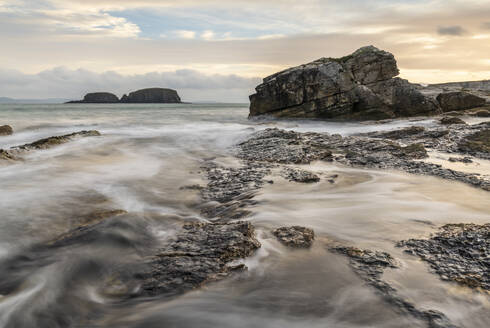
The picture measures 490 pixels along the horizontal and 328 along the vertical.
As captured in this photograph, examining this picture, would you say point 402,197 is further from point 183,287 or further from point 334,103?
point 334,103

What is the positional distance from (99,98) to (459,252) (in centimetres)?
15049

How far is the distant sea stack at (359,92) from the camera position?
22438 mm

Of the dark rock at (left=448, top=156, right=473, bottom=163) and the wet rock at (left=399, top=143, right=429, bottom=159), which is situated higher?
the wet rock at (left=399, top=143, right=429, bottom=159)

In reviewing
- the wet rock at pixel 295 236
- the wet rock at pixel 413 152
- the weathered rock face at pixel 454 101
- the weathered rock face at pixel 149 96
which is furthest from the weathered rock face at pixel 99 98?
the wet rock at pixel 295 236

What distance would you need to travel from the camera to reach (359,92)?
2291cm

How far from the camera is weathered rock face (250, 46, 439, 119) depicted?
73.6 feet

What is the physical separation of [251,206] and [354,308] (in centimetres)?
255

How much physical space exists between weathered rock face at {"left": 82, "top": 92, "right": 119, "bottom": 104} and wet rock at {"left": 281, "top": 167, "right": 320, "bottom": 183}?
144m

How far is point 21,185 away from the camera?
648 cm

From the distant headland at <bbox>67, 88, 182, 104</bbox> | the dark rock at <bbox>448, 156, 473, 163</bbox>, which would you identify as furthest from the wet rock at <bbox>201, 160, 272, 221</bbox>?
the distant headland at <bbox>67, 88, 182, 104</bbox>

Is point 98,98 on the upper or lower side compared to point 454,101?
upper

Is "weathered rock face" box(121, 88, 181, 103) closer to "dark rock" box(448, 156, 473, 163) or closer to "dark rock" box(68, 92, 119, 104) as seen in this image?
"dark rock" box(68, 92, 119, 104)

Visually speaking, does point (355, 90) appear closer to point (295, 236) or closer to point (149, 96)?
point (295, 236)

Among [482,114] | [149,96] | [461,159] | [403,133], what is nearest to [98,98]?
[149,96]
